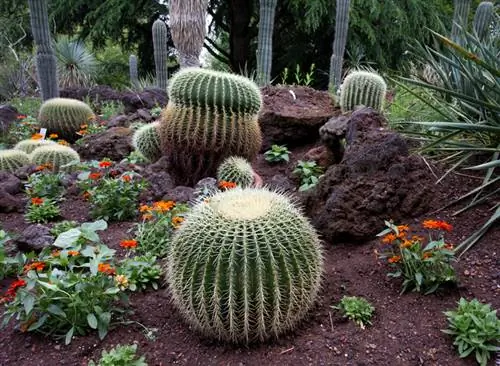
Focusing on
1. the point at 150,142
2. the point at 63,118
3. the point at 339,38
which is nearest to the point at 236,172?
the point at 150,142

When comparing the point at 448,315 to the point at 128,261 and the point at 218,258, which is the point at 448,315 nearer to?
the point at 218,258

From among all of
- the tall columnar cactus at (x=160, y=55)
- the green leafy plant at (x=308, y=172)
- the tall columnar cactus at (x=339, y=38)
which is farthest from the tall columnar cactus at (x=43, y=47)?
the green leafy plant at (x=308, y=172)

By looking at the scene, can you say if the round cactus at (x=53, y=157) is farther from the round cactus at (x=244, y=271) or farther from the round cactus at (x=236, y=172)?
the round cactus at (x=244, y=271)

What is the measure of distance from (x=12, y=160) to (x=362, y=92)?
13.2ft

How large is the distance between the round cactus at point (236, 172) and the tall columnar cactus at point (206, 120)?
13 cm

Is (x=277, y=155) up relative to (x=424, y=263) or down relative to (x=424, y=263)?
down

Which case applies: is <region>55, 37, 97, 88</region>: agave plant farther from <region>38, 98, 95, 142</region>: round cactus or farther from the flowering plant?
the flowering plant

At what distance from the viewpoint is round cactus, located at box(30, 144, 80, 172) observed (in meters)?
5.11

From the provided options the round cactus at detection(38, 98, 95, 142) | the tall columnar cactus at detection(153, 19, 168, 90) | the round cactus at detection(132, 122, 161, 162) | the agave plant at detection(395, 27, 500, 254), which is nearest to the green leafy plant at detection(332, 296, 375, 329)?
the agave plant at detection(395, 27, 500, 254)

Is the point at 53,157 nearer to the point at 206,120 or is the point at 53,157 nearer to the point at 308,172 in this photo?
the point at 206,120

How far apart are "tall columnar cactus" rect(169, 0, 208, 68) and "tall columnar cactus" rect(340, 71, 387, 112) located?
3292 mm

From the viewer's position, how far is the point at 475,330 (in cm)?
211

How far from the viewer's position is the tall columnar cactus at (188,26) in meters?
7.91

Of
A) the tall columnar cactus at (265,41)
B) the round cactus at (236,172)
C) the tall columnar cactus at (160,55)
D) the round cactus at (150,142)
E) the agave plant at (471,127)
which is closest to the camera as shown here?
the agave plant at (471,127)
